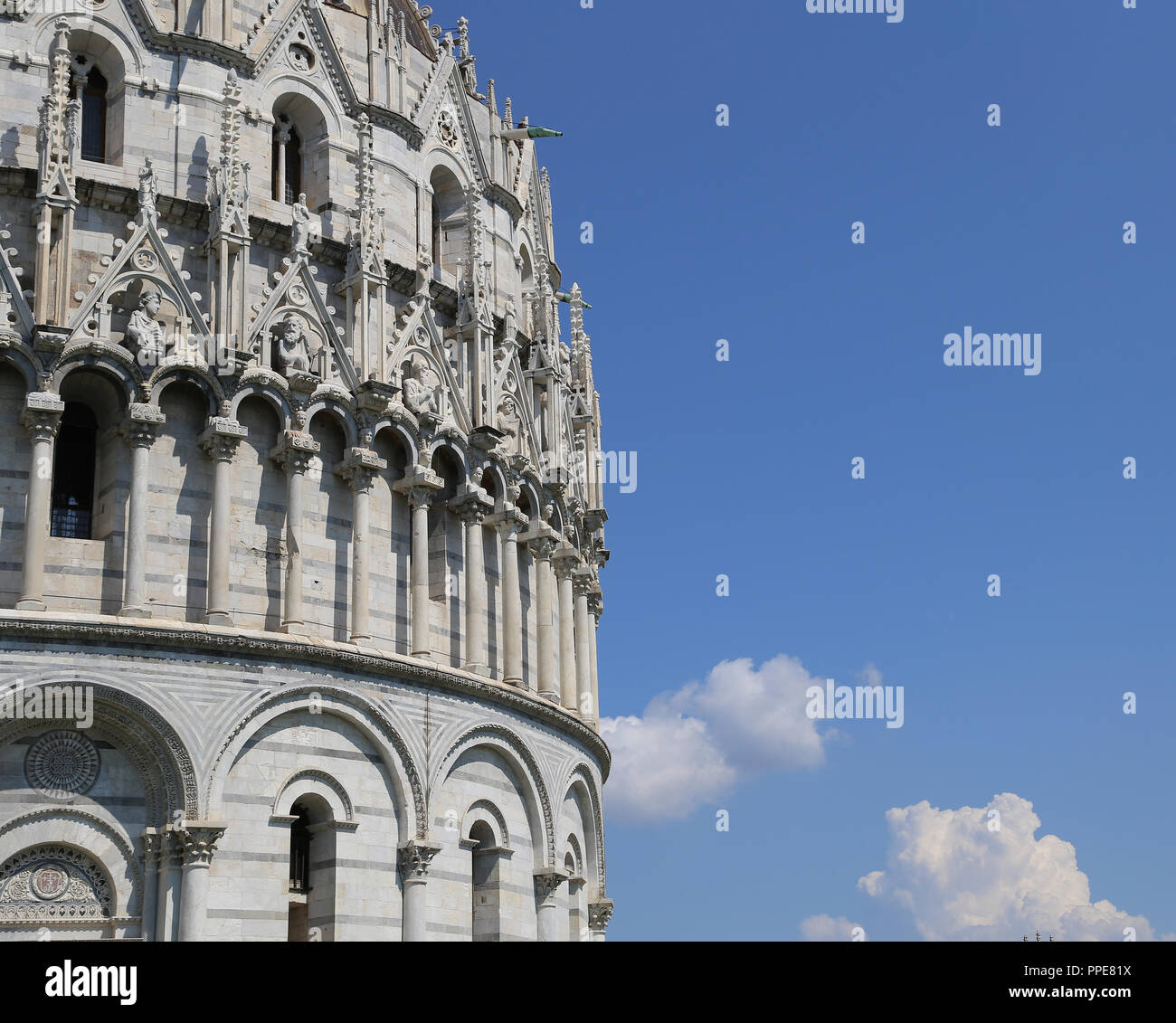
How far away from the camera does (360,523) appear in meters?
27.9

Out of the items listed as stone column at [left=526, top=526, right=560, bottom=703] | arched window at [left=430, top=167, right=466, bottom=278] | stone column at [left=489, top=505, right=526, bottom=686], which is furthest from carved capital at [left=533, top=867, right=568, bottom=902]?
arched window at [left=430, top=167, right=466, bottom=278]

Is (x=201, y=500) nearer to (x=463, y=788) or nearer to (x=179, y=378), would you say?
(x=179, y=378)

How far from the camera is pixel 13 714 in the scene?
2348cm

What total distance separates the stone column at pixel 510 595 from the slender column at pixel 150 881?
→ 832 centimetres

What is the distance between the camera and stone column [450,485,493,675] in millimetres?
29703

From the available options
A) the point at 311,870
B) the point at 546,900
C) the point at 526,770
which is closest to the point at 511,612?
the point at 526,770

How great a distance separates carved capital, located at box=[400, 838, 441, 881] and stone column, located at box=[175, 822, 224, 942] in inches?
149

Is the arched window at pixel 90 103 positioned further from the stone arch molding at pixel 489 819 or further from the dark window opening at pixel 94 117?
the stone arch molding at pixel 489 819

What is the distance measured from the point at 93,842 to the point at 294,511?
21.3 ft

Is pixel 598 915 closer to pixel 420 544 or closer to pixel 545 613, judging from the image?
pixel 545 613

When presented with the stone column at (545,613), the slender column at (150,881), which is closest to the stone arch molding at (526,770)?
the stone column at (545,613)
